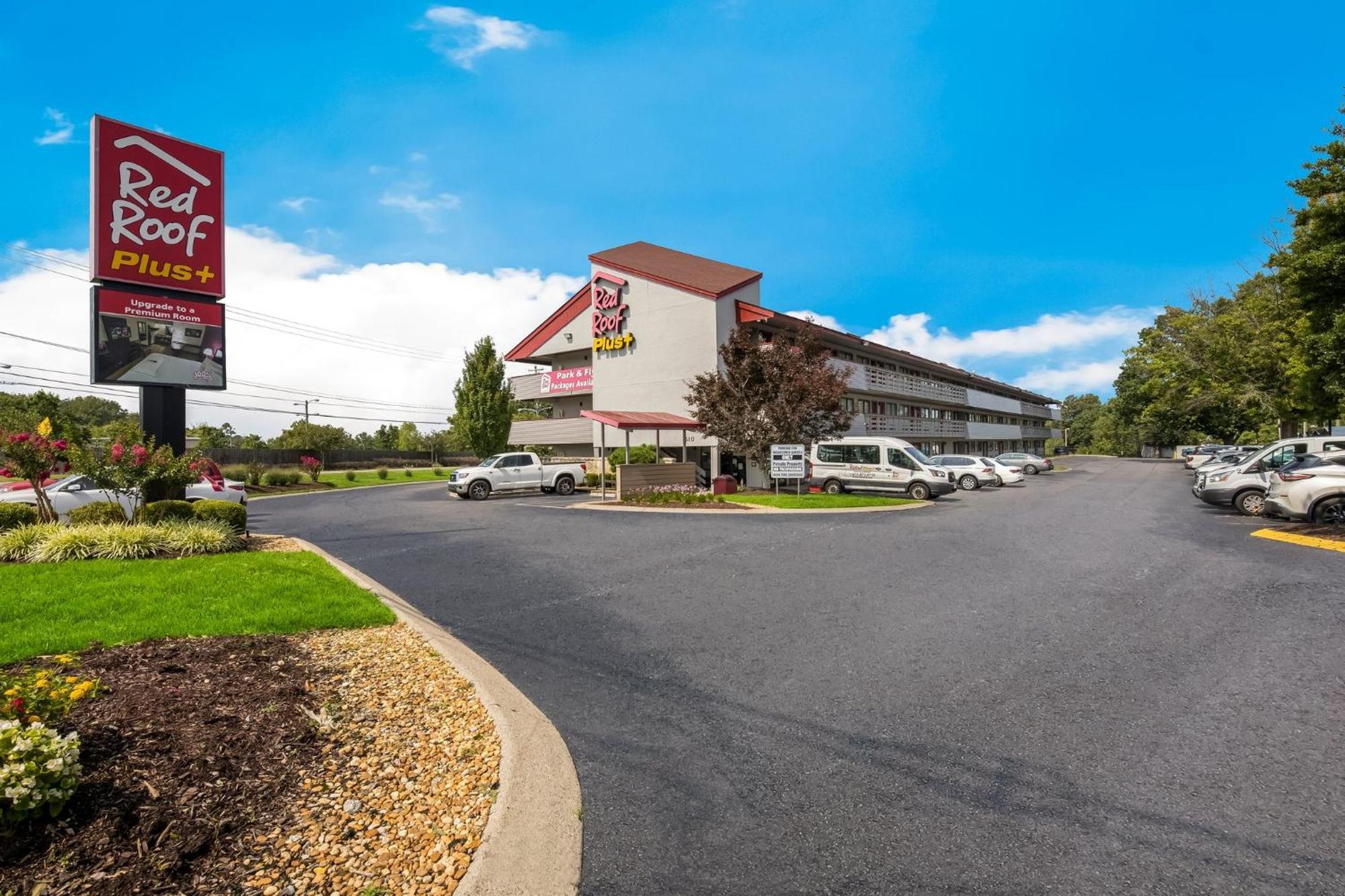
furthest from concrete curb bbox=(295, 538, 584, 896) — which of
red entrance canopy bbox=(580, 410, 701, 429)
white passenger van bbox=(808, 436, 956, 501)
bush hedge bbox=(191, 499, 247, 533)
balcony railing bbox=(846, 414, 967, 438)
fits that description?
balcony railing bbox=(846, 414, 967, 438)

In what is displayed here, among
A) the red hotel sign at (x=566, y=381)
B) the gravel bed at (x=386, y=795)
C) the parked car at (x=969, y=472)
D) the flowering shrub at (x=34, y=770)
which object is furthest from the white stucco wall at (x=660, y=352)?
the flowering shrub at (x=34, y=770)

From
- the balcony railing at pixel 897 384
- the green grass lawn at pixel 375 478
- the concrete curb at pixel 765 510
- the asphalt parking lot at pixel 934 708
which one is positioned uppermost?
the balcony railing at pixel 897 384

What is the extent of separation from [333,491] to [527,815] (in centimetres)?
3359

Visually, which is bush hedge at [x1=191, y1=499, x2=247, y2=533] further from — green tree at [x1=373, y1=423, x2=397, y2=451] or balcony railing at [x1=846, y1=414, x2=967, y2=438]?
green tree at [x1=373, y1=423, x2=397, y2=451]

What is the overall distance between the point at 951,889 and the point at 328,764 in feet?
10.4

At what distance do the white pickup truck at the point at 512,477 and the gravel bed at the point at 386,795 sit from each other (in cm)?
1991

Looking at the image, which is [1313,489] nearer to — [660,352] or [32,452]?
[660,352]

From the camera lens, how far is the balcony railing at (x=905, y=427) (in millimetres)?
35594

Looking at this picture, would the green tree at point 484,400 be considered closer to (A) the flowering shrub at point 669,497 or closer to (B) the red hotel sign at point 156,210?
(A) the flowering shrub at point 669,497

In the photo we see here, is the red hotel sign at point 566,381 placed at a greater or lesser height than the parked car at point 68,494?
greater

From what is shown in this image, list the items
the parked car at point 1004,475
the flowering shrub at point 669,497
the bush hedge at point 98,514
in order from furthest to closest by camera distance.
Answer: the parked car at point 1004,475, the flowering shrub at point 669,497, the bush hedge at point 98,514

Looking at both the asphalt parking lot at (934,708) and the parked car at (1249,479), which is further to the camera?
the parked car at (1249,479)

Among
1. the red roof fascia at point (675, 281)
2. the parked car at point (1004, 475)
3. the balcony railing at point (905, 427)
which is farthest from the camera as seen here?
the balcony railing at point (905, 427)

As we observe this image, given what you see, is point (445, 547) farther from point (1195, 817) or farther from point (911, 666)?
point (1195, 817)
